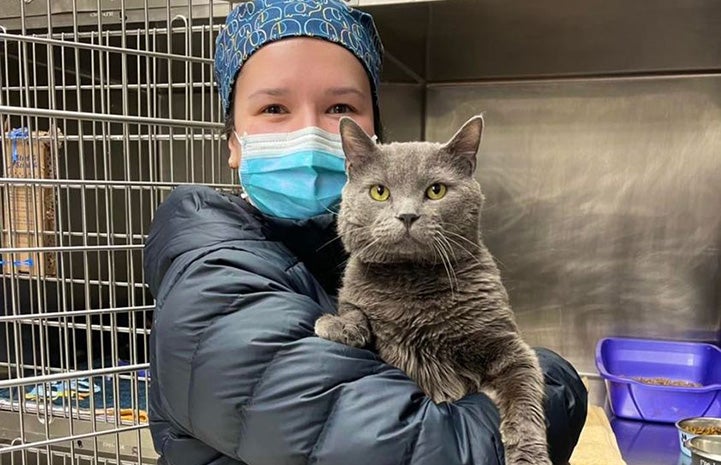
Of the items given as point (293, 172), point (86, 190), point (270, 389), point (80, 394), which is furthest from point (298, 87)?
point (80, 394)

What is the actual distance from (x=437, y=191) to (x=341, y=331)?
26cm

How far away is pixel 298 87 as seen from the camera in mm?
959

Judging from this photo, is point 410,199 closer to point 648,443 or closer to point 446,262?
point 446,262

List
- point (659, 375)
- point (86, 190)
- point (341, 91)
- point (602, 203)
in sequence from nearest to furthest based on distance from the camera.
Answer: point (341, 91) < point (86, 190) < point (659, 375) < point (602, 203)

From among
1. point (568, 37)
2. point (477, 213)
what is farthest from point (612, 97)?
point (477, 213)

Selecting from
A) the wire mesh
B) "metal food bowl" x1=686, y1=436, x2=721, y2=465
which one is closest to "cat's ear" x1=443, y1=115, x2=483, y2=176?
the wire mesh

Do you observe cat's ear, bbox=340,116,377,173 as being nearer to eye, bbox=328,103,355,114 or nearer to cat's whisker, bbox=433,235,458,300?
eye, bbox=328,103,355,114

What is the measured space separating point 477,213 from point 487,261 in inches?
3.0

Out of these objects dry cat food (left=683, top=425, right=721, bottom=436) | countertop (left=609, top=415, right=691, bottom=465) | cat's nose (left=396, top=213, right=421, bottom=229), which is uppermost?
cat's nose (left=396, top=213, right=421, bottom=229)

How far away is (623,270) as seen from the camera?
6.46ft

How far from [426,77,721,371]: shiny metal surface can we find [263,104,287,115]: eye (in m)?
1.22

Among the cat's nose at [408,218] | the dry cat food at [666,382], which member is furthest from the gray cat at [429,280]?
the dry cat food at [666,382]

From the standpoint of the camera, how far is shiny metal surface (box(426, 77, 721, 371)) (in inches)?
75.1

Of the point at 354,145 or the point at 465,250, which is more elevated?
the point at 354,145
